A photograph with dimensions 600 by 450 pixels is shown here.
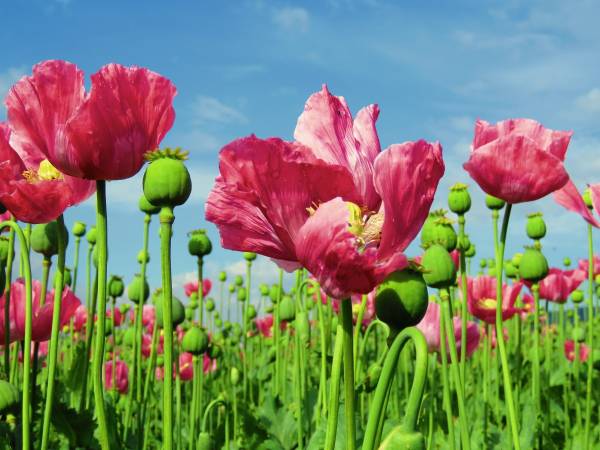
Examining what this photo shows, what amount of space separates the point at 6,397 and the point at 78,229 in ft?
6.75

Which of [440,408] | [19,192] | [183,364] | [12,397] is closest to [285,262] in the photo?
[19,192]

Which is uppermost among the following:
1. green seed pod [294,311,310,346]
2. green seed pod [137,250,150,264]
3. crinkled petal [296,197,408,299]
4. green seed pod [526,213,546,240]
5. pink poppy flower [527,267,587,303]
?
green seed pod [526,213,546,240]

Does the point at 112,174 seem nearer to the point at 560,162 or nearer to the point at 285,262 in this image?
the point at 285,262

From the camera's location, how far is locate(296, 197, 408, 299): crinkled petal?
29.2 inches

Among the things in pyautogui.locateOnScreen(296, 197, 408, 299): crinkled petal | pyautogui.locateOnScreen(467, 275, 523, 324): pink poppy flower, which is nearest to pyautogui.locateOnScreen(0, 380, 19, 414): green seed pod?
pyautogui.locateOnScreen(296, 197, 408, 299): crinkled petal

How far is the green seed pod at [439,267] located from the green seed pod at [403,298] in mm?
726

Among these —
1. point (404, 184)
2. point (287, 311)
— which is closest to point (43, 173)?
point (404, 184)

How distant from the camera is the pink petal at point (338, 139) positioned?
85cm

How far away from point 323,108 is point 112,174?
0.40 metres

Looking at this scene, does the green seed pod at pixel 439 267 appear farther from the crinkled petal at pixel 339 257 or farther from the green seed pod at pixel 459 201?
the crinkled petal at pixel 339 257

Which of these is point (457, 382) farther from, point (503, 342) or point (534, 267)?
point (534, 267)

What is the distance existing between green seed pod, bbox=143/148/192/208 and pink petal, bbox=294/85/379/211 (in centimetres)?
21

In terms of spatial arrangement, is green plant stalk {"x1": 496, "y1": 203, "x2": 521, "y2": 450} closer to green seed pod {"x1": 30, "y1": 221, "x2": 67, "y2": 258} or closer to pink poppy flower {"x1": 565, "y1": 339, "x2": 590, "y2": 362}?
green seed pod {"x1": 30, "y1": 221, "x2": 67, "y2": 258}

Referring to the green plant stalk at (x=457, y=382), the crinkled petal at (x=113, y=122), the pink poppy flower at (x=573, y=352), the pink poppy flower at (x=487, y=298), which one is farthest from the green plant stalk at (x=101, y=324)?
the pink poppy flower at (x=573, y=352)
